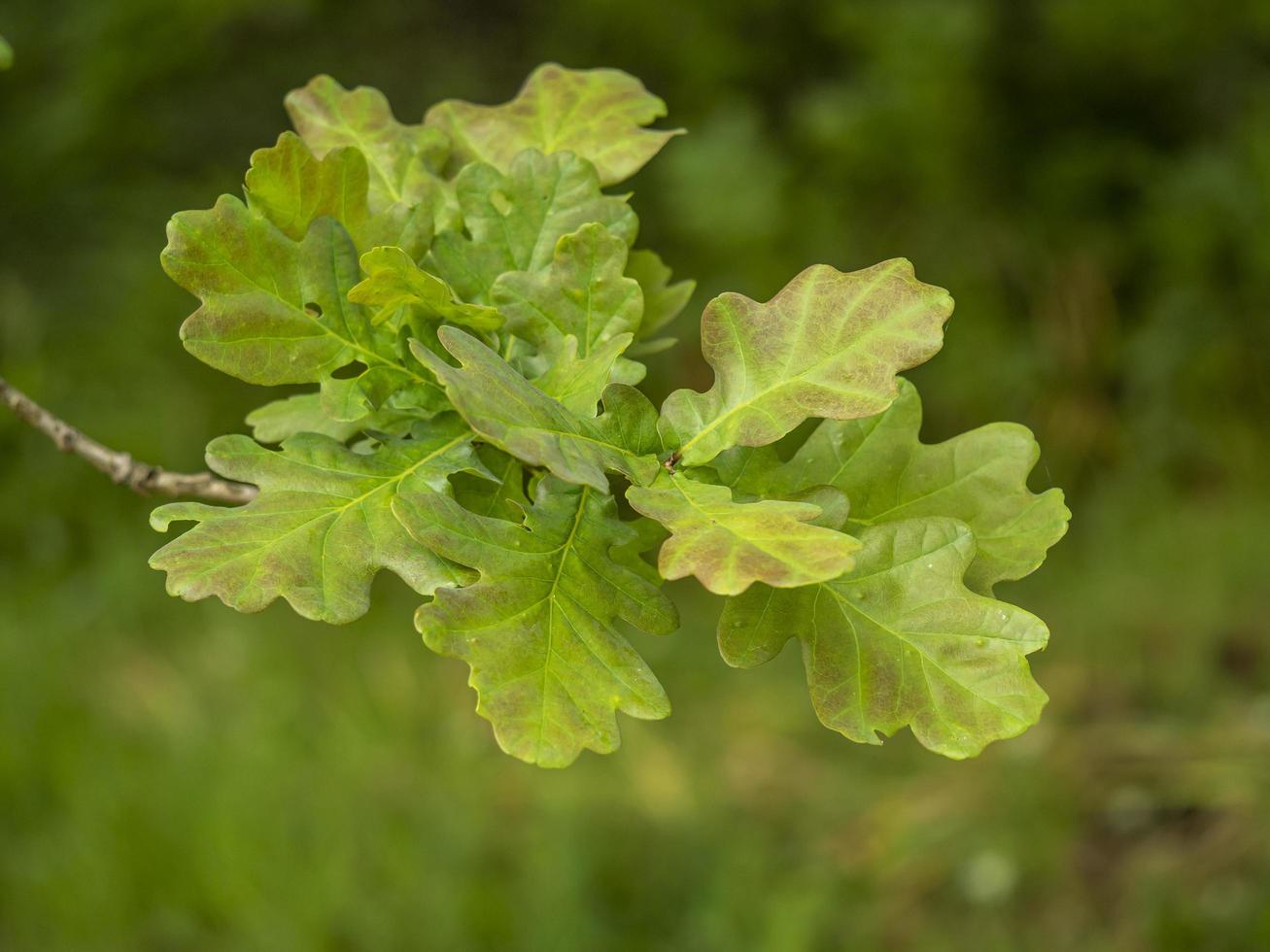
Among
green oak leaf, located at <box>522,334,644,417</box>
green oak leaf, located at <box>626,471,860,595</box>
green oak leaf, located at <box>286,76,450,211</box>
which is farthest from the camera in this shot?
green oak leaf, located at <box>286,76,450,211</box>

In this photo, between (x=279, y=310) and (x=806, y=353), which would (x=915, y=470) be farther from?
(x=279, y=310)

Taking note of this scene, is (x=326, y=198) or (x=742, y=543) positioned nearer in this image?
(x=742, y=543)

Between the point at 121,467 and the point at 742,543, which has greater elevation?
the point at 742,543

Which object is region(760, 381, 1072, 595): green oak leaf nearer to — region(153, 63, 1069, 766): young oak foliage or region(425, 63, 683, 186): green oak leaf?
region(153, 63, 1069, 766): young oak foliage

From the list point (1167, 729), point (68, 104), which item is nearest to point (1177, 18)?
point (1167, 729)


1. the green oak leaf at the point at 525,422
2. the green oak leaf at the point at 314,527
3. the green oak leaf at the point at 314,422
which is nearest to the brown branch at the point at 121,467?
the green oak leaf at the point at 314,422

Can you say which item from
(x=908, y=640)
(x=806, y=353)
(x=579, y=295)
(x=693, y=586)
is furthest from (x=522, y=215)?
(x=693, y=586)

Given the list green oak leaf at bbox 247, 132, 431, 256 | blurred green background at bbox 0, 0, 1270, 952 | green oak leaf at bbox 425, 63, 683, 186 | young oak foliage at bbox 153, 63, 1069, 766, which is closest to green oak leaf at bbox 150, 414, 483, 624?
young oak foliage at bbox 153, 63, 1069, 766
